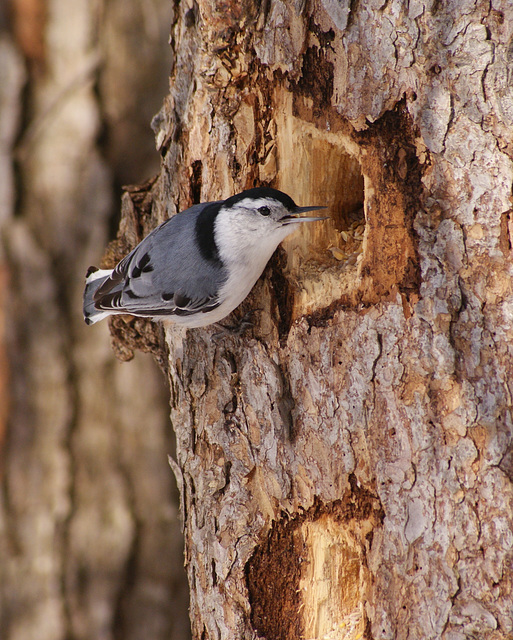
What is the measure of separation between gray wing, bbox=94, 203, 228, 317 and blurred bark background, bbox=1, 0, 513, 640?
116 millimetres

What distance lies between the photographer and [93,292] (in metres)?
1.97

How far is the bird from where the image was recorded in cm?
159

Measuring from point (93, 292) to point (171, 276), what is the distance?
0.36 metres

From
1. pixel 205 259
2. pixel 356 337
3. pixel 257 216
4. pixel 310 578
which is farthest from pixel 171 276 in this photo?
pixel 310 578

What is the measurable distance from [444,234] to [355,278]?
0.77ft

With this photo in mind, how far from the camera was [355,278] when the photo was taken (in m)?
1.46

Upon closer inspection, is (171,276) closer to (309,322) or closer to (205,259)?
(205,259)

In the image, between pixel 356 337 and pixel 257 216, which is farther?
pixel 257 216

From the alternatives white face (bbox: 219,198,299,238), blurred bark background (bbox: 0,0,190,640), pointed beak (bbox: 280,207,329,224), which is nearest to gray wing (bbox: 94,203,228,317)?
white face (bbox: 219,198,299,238)

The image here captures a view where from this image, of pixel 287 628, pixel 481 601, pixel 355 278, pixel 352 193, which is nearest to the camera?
pixel 481 601

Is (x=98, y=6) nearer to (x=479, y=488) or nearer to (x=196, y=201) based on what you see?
(x=196, y=201)

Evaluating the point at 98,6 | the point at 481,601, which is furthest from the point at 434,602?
the point at 98,6

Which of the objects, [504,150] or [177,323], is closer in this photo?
[504,150]

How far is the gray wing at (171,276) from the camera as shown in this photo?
1687 millimetres
